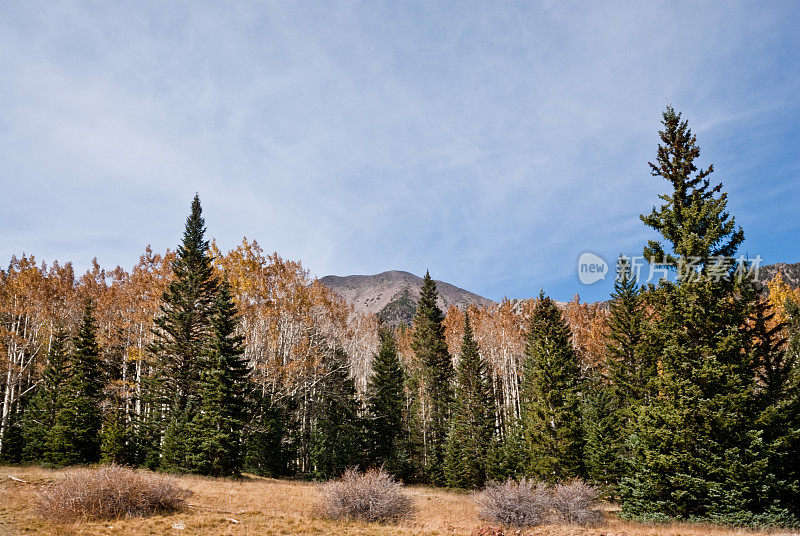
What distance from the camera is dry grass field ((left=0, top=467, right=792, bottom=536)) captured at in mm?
13320

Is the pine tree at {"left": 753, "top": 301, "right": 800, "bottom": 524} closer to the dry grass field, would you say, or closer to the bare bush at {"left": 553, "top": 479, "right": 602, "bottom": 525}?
the dry grass field

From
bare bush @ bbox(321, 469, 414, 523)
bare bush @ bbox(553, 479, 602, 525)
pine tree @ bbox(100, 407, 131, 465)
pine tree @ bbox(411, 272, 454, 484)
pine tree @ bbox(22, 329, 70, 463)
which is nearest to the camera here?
bare bush @ bbox(553, 479, 602, 525)

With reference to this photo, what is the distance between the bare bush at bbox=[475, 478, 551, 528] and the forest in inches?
148

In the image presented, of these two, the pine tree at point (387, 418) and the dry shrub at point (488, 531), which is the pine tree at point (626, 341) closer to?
the dry shrub at point (488, 531)

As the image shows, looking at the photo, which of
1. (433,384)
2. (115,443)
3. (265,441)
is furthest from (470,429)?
(115,443)

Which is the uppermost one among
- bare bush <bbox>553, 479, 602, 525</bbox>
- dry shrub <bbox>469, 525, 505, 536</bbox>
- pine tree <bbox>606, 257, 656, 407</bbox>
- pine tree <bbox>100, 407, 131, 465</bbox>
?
pine tree <bbox>606, 257, 656, 407</bbox>

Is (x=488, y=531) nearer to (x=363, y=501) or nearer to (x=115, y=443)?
(x=363, y=501)

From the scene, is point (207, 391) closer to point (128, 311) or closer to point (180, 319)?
point (180, 319)

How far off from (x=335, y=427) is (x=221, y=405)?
10.9 m

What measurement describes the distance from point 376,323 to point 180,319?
35006mm

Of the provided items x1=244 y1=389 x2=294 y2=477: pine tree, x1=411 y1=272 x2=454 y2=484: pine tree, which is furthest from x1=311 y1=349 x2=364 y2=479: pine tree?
x1=411 y1=272 x2=454 y2=484: pine tree

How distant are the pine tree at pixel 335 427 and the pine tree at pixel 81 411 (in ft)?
48.3

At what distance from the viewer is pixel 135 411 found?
105 ft

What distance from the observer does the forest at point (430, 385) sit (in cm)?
1600
